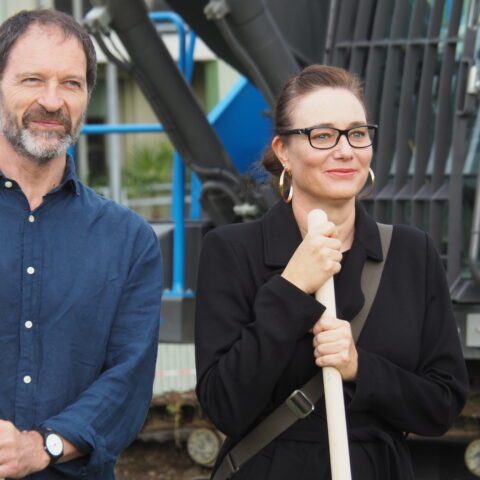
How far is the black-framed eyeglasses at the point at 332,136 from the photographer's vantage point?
290cm

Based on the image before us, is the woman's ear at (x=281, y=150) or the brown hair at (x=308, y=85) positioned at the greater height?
the brown hair at (x=308, y=85)

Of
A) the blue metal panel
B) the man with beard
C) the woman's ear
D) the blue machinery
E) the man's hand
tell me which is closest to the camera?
the man's hand

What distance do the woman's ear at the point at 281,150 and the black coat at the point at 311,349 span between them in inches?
4.5

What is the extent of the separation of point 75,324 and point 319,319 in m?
0.57

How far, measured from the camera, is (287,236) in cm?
298

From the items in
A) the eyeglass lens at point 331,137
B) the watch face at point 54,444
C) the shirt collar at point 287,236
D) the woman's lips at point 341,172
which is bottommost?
the watch face at point 54,444

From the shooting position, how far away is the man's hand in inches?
102

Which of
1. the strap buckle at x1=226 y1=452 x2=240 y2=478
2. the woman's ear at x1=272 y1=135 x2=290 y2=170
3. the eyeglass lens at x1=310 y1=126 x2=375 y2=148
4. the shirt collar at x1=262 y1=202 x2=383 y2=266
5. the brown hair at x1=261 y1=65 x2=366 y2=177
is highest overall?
the brown hair at x1=261 y1=65 x2=366 y2=177

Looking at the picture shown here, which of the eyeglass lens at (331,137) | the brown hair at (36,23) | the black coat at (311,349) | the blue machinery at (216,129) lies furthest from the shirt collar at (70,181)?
the blue machinery at (216,129)

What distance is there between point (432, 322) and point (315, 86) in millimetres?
648

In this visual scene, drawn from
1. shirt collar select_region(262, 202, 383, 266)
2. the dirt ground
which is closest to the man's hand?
shirt collar select_region(262, 202, 383, 266)

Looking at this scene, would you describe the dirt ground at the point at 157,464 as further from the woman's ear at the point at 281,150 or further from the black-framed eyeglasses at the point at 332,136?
the black-framed eyeglasses at the point at 332,136

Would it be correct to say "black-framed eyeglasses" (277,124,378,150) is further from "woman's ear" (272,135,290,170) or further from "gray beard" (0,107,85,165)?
"gray beard" (0,107,85,165)

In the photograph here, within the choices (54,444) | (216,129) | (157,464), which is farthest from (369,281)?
(216,129)
